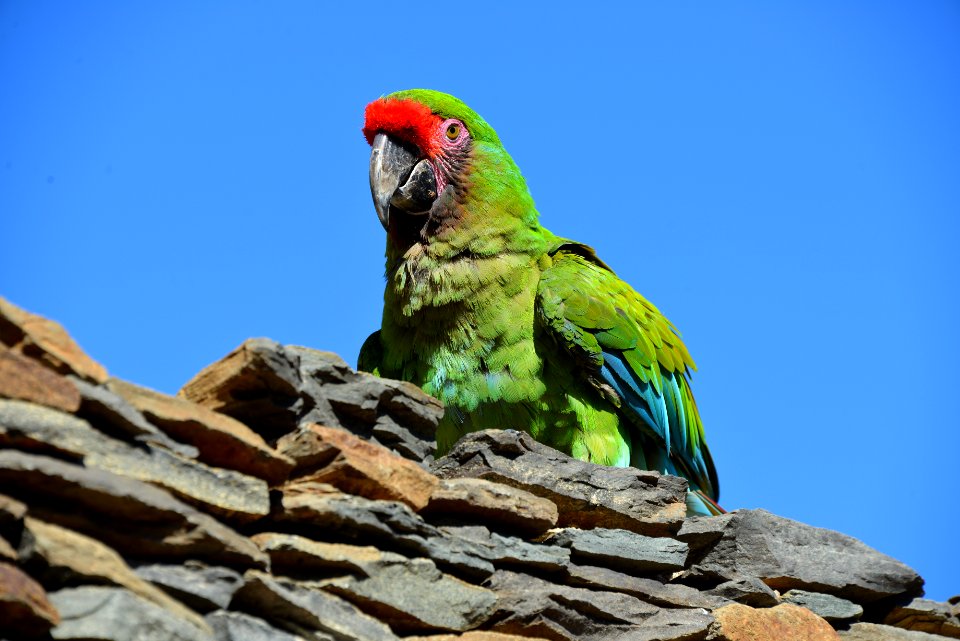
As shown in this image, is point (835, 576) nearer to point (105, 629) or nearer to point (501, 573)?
point (501, 573)

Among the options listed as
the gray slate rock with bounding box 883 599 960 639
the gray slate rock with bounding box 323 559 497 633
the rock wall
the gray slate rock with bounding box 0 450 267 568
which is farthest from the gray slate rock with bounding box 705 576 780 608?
the gray slate rock with bounding box 0 450 267 568

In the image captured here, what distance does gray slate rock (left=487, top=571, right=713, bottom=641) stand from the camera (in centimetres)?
374

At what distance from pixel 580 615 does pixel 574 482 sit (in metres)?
0.62

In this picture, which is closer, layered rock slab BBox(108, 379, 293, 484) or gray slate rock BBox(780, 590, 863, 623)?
layered rock slab BBox(108, 379, 293, 484)

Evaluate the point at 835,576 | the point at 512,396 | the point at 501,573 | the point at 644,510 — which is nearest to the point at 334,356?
the point at 501,573

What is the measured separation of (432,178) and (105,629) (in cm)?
431

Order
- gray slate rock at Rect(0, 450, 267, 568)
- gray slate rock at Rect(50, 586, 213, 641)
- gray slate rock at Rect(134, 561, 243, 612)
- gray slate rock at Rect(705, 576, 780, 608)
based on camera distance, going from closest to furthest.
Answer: gray slate rock at Rect(50, 586, 213, 641) < gray slate rock at Rect(0, 450, 267, 568) < gray slate rock at Rect(134, 561, 243, 612) < gray slate rock at Rect(705, 576, 780, 608)

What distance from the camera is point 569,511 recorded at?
436cm

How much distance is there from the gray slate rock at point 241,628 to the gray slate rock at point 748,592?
84.9 inches

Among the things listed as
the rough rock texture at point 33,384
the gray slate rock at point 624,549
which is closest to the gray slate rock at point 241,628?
the rough rock texture at point 33,384

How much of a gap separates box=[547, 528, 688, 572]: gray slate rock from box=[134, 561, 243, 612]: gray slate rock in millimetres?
1578

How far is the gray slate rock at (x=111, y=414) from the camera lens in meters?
2.85

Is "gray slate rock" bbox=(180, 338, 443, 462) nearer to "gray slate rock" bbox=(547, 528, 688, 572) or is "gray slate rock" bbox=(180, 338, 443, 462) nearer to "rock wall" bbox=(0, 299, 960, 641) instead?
"rock wall" bbox=(0, 299, 960, 641)

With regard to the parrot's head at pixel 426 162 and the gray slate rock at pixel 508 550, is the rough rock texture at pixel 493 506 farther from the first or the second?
the parrot's head at pixel 426 162
